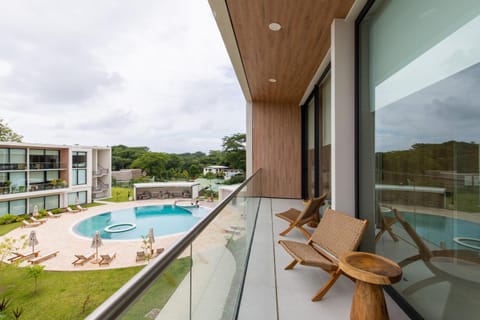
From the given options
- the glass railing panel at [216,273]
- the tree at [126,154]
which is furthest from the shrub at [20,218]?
the glass railing panel at [216,273]

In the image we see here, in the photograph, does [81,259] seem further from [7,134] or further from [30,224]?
[7,134]

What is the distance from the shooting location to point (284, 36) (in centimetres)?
336

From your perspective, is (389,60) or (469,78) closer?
(469,78)

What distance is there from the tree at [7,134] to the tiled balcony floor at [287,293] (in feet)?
122

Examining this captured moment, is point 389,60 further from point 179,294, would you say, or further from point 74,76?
point 74,76

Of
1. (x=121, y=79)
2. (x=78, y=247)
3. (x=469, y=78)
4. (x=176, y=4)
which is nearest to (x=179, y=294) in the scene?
(x=469, y=78)

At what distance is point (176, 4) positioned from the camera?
816 inches

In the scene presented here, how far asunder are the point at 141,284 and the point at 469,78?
5.78 feet

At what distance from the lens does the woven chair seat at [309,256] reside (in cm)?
197

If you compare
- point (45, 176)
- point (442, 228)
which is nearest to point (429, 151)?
point (442, 228)

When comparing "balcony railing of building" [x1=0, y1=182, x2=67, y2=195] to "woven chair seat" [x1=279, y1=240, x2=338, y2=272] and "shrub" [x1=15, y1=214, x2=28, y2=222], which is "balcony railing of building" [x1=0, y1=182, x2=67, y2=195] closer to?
"shrub" [x1=15, y1=214, x2=28, y2=222]

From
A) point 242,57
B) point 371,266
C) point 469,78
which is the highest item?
point 242,57

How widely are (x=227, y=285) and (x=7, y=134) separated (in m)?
38.5

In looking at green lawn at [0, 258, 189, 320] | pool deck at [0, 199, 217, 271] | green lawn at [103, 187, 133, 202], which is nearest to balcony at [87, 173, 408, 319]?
green lawn at [0, 258, 189, 320]
